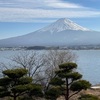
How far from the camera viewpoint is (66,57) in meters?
26.3

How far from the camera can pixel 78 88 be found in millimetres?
12914

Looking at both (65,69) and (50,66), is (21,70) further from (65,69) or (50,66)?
(50,66)

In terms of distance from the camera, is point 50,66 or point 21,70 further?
point 50,66

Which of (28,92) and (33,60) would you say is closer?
(28,92)

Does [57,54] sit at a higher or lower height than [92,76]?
higher

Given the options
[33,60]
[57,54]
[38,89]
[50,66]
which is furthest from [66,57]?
[38,89]

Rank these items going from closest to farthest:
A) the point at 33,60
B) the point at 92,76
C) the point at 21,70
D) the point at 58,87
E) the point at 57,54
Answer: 1. the point at 21,70
2. the point at 58,87
3. the point at 33,60
4. the point at 57,54
5. the point at 92,76

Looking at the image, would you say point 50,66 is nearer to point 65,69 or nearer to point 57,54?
point 57,54

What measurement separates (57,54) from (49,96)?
13.1 meters

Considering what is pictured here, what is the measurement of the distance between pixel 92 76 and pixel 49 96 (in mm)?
24089

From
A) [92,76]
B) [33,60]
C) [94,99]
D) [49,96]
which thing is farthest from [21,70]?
[92,76]

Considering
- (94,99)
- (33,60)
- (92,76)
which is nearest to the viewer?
(94,99)

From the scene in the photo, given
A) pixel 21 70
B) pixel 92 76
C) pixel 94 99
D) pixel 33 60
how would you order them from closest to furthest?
pixel 94 99
pixel 21 70
pixel 33 60
pixel 92 76

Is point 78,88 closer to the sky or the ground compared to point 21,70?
closer to the ground
